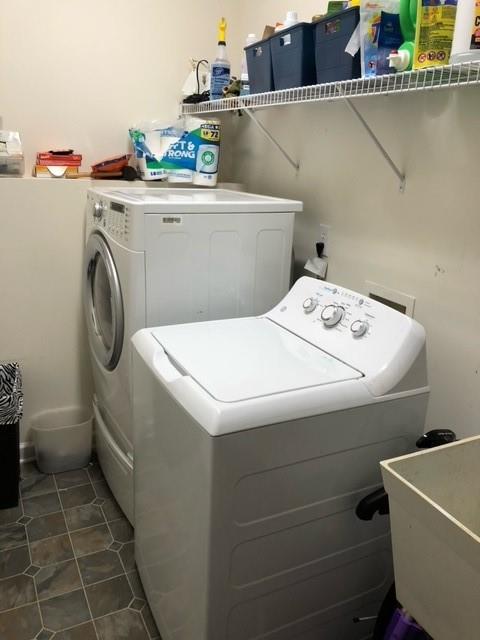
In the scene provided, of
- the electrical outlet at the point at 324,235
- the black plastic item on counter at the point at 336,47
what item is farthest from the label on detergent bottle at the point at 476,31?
the electrical outlet at the point at 324,235

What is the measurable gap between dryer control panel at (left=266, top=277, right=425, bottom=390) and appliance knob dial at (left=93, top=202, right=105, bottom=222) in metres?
0.73

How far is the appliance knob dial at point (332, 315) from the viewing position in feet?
4.76

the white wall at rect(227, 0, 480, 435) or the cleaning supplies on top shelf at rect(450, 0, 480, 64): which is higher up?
the cleaning supplies on top shelf at rect(450, 0, 480, 64)

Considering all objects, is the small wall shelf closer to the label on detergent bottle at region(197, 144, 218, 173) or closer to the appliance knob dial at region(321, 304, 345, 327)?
the label on detergent bottle at region(197, 144, 218, 173)

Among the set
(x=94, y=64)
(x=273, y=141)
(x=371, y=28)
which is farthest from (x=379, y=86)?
(x=94, y=64)

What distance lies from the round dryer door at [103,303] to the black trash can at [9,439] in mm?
346

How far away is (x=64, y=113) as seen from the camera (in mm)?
2240

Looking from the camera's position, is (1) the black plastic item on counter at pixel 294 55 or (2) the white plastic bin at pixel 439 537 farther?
(1) the black plastic item on counter at pixel 294 55

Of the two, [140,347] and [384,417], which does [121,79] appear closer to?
[140,347]

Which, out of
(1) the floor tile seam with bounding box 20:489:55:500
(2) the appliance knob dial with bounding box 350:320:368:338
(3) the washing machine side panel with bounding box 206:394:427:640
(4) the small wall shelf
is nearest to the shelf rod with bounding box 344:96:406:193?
(4) the small wall shelf

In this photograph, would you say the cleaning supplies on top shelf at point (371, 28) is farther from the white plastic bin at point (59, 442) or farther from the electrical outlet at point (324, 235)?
the white plastic bin at point (59, 442)

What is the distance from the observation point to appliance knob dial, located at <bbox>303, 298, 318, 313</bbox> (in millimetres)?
1549

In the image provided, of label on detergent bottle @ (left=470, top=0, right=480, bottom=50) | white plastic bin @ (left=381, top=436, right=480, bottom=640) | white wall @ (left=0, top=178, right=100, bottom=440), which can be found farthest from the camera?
white wall @ (left=0, top=178, right=100, bottom=440)

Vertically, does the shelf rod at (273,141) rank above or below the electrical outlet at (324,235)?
above
